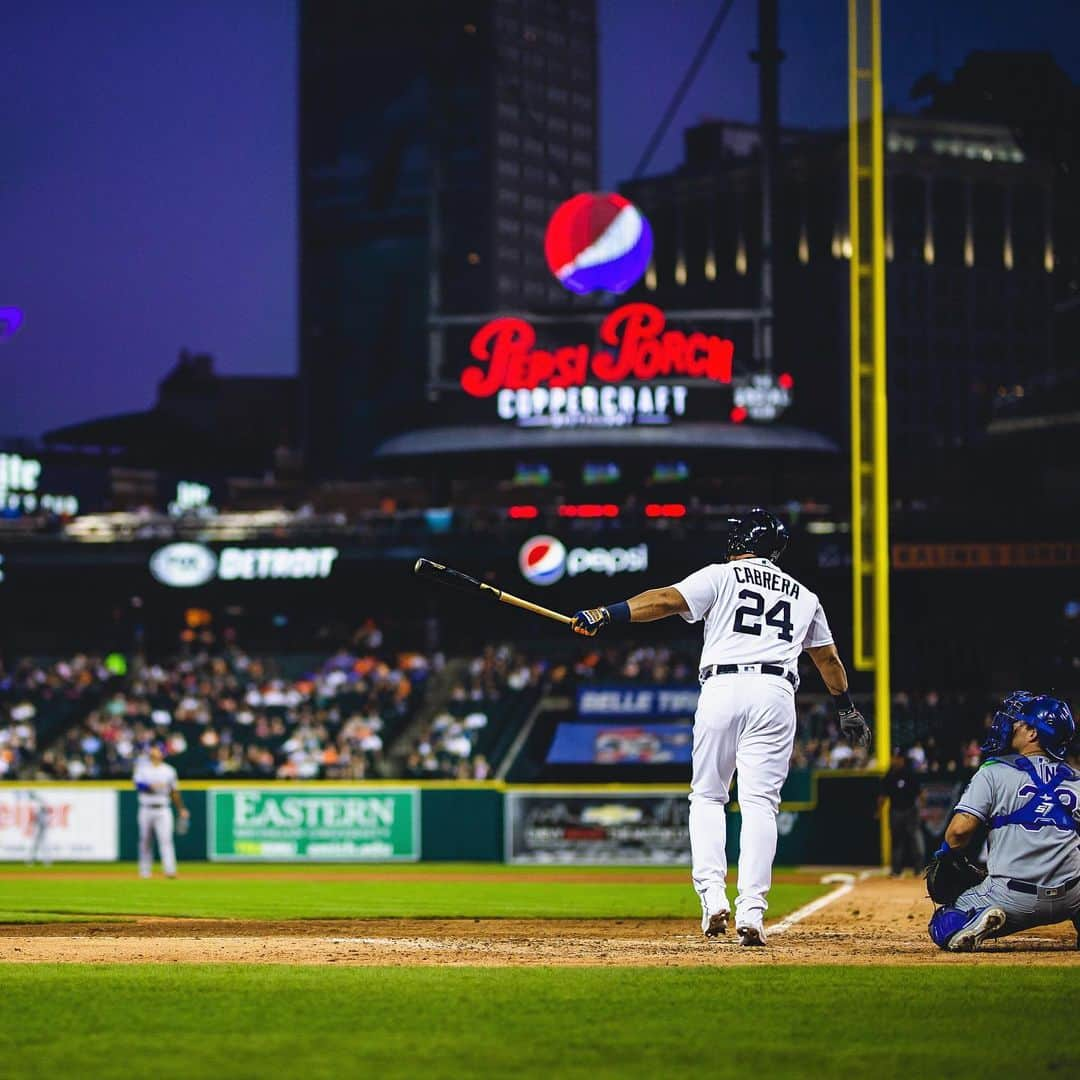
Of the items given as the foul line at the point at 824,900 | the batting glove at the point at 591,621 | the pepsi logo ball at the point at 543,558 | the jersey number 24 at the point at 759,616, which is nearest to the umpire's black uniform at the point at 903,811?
the foul line at the point at 824,900

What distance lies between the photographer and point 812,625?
9500mm

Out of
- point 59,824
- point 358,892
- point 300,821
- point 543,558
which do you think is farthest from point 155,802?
point 543,558

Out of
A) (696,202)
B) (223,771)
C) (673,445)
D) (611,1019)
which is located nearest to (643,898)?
(611,1019)

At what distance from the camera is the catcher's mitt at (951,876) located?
9188 mm

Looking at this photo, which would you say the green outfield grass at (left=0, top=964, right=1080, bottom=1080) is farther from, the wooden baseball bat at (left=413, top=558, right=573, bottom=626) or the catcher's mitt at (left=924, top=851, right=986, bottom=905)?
the wooden baseball bat at (left=413, top=558, right=573, bottom=626)

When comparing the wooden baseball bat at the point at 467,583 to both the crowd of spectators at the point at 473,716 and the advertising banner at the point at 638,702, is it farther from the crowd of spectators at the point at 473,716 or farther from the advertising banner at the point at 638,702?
the advertising banner at the point at 638,702

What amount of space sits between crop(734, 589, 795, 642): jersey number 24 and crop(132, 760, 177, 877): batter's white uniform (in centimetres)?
→ 1476

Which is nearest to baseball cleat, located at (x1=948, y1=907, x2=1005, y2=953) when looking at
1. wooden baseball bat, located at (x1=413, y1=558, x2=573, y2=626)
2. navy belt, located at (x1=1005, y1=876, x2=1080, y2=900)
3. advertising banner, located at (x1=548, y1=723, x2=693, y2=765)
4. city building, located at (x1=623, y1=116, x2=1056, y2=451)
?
navy belt, located at (x1=1005, y1=876, x2=1080, y2=900)

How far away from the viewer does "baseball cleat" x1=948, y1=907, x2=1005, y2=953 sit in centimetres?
881

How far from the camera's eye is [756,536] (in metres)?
9.45

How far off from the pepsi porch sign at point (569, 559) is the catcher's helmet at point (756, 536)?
33.3 meters

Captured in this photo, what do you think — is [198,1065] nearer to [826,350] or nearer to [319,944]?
[319,944]

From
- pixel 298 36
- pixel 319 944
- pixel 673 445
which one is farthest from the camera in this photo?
pixel 298 36

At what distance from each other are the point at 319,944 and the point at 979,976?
4.04 meters
